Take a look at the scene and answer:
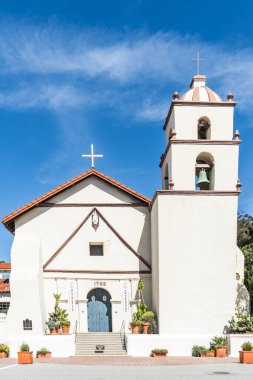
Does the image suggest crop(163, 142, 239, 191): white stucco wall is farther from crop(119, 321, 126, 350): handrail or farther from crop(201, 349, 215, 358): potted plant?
crop(119, 321, 126, 350): handrail

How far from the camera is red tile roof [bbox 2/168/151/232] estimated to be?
25000 millimetres

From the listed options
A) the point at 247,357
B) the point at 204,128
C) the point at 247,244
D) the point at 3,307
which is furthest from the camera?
the point at 247,244

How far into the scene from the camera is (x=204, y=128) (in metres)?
24.4

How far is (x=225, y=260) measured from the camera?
21594 mm

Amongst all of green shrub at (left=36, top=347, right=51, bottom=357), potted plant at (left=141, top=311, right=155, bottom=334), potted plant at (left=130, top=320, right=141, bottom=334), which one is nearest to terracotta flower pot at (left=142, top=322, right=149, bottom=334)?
potted plant at (left=141, top=311, right=155, bottom=334)

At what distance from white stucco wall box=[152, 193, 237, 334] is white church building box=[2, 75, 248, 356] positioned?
0.05 meters

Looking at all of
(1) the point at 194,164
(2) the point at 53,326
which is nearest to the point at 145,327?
(2) the point at 53,326

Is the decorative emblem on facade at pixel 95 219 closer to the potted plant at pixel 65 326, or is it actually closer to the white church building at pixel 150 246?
the white church building at pixel 150 246

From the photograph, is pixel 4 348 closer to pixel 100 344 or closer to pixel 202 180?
pixel 100 344

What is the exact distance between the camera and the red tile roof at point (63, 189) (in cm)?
2500

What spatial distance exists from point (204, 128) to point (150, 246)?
8280 mm

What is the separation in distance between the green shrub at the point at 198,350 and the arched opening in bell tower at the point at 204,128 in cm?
1165

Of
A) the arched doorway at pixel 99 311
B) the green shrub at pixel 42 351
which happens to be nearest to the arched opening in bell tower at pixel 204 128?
the arched doorway at pixel 99 311

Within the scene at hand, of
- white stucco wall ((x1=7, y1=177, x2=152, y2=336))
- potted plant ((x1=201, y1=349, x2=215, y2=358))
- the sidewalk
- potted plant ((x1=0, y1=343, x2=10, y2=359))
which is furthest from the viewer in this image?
white stucco wall ((x1=7, y1=177, x2=152, y2=336))
